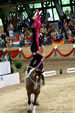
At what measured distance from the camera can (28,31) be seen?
94.4 feet

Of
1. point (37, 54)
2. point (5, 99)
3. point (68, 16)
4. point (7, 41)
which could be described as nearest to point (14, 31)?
point (7, 41)

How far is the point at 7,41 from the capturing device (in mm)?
28922

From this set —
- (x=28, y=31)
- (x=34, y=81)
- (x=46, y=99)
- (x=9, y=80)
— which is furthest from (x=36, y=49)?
(x=28, y=31)

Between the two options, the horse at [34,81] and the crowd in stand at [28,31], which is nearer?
the horse at [34,81]

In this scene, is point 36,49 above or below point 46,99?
above

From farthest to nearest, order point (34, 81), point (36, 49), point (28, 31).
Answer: point (28, 31) < point (36, 49) < point (34, 81)

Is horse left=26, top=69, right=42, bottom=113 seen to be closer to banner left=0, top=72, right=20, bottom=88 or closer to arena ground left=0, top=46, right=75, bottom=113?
arena ground left=0, top=46, right=75, bottom=113

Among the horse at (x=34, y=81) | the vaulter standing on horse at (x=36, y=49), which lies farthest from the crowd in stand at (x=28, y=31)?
the horse at (x=34, y=81)

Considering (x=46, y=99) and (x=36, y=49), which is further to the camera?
(x=46, y=99)

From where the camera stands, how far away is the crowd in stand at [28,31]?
25.9 m

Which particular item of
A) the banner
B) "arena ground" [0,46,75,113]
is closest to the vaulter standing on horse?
"arena ground" [0,46,75,113]

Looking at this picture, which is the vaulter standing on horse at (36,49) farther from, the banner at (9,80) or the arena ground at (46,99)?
the banner at (9,80)

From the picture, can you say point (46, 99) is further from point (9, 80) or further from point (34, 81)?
point (9, 80)

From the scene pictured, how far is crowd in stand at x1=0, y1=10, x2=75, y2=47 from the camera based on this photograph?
84.8 feet
